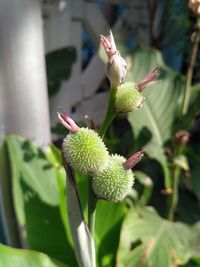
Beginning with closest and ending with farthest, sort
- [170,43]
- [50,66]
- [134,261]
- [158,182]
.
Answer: [134,261], [158,182], [50,66], [170,43]

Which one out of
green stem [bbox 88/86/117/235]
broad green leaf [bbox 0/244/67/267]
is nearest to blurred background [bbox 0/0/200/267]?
broad green leaf [bbox 0/244/67/267]

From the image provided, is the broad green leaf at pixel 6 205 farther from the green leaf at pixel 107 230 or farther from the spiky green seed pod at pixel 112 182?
the spiky green seed pod at pixel 112 182

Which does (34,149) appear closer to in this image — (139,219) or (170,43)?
(139,219)

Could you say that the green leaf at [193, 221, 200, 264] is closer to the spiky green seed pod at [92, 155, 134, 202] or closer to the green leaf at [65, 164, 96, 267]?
the green leaf at [65, 164, 96, 267]

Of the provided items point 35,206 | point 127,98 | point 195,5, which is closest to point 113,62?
point 127,98

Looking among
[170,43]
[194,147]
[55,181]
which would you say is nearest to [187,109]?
[194,147]

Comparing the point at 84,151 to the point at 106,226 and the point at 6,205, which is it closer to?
the point at 106,226
